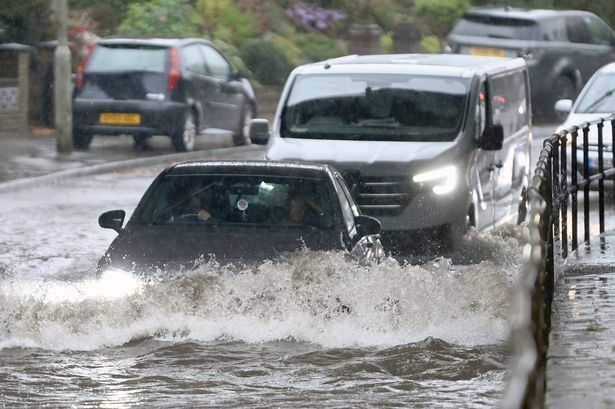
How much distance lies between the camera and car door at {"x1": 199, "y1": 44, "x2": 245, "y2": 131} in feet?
87.5

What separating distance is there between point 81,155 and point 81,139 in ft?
3.07

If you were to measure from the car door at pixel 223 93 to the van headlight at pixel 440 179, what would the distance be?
12098 millimetres

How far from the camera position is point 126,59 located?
25594 millimetres

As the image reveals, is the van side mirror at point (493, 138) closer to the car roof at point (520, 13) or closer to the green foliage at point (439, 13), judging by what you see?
the car roof at point (520, 13)

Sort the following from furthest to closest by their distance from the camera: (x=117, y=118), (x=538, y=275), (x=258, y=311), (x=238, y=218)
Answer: (x=117, y=118)
(x=238, y=218)
(x=258, y=311)
(x=538, y=275)

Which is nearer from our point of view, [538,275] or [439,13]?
[538,275]

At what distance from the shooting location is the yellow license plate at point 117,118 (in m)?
25.0

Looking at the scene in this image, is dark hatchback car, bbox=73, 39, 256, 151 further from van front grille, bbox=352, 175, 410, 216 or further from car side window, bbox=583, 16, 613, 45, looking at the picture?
van front grille, bbox=352, 175, 410, 216

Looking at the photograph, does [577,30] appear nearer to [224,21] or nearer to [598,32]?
[598,32]

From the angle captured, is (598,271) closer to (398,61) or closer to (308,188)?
(308,188)

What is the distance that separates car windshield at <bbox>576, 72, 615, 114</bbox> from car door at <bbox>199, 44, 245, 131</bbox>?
6814 millimetres

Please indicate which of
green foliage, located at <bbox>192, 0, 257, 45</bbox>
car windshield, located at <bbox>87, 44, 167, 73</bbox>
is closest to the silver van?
car windshield, located at <bbox>87, 44, 167, 73</bbox>

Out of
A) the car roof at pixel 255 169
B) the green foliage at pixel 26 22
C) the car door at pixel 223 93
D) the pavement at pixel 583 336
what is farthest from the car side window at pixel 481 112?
the green foliage at pixel 26 22

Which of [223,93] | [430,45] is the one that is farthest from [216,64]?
[430,45]
